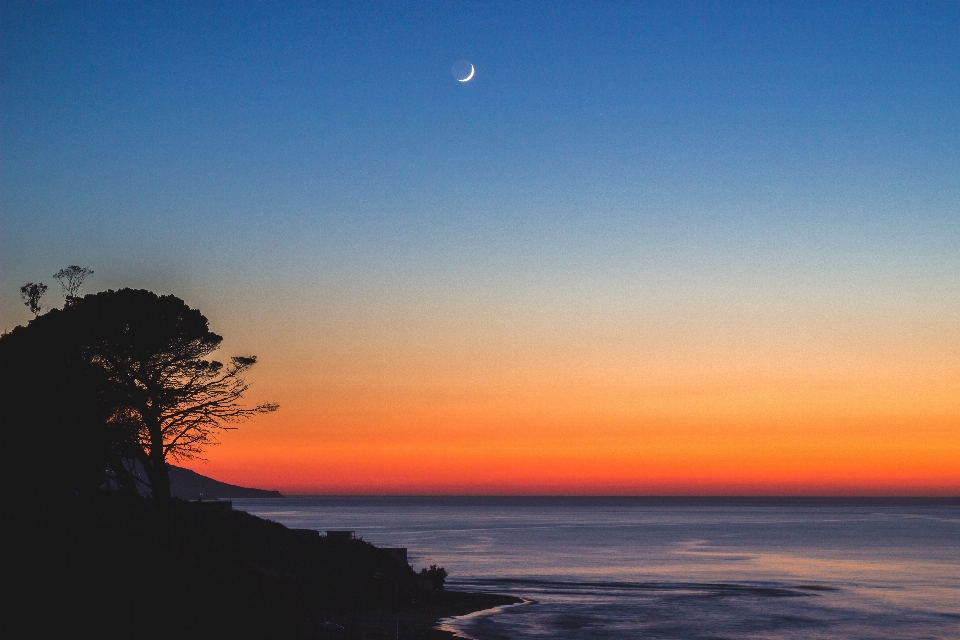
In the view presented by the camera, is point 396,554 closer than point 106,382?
No

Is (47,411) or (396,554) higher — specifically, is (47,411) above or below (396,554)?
above

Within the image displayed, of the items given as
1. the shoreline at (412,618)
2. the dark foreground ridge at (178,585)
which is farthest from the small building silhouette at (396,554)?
the shoreline at (412,618)

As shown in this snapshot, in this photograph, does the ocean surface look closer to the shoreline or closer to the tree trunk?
the shoreline

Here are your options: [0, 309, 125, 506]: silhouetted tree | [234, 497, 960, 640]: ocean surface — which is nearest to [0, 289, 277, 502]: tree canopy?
[0, 309, 125, 506]: silhouetted tree

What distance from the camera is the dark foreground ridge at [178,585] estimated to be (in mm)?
30953

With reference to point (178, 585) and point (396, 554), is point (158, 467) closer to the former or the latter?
point (178, 585)

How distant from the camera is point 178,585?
3509 cm

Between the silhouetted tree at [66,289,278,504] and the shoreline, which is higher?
the silhouetted tree at [66,289,278,504]

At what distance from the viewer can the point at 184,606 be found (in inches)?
1319

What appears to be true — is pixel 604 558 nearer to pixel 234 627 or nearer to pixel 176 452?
pixel 176 452

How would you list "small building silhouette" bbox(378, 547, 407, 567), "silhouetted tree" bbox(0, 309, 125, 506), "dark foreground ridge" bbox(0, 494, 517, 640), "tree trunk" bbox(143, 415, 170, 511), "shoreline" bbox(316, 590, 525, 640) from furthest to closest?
"small building silhouette" bbox(378, 547, 407, 567), "shoreline" bbox(316, 590, 525, 640), "tree trunk" bbox(143, 415, 170, 511), "silhouetted tree" bbox(0, 309, 125, 506), "dark foreground ridge" bbox(0, 494, 517, 640)

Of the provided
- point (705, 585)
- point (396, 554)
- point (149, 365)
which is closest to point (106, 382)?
point (149, 365)

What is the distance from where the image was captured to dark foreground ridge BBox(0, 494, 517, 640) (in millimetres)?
30953

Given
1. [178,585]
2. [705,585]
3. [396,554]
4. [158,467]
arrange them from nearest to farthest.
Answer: [178,585] < [158,467] < [396,554] < [705,585]
